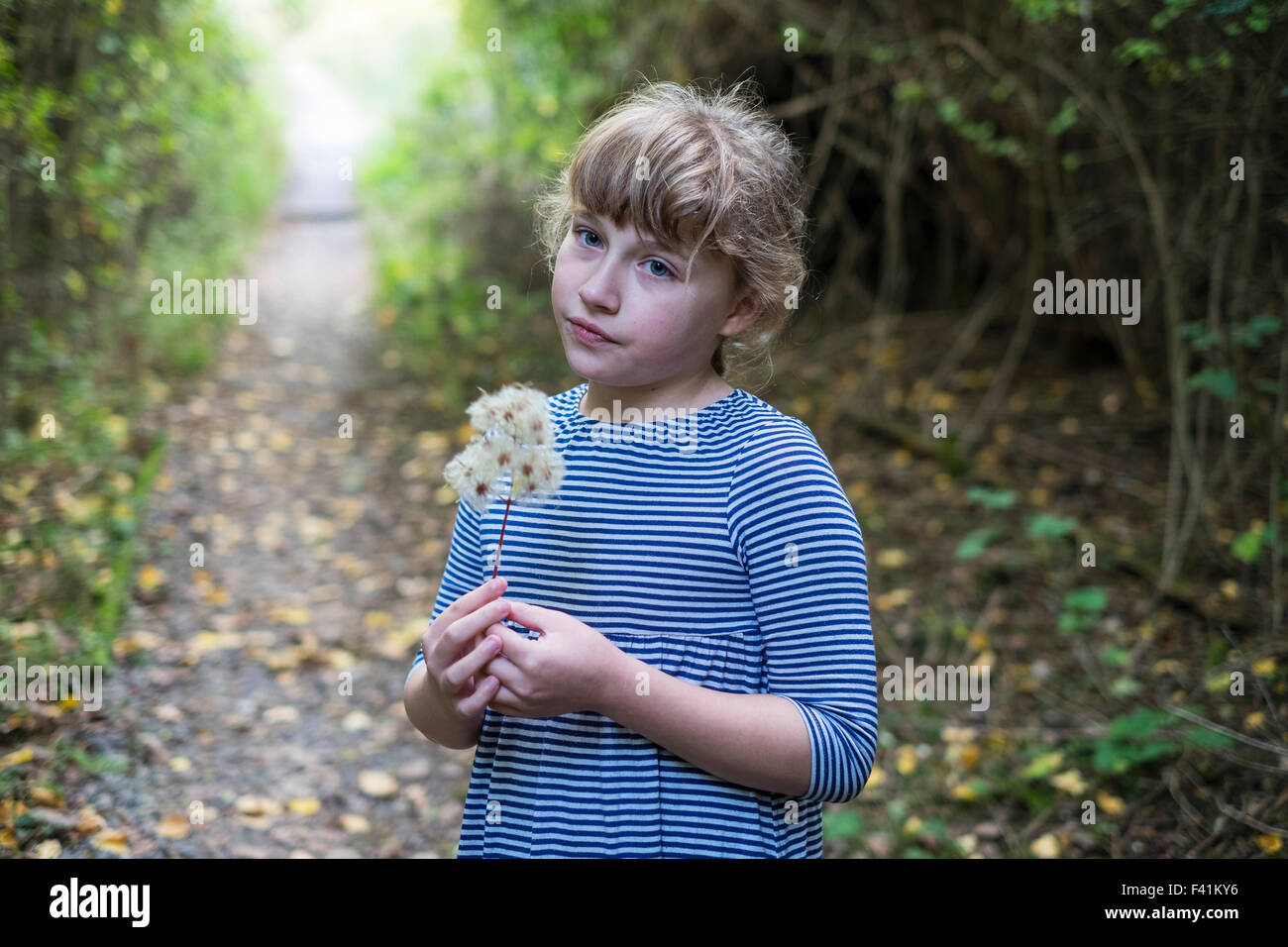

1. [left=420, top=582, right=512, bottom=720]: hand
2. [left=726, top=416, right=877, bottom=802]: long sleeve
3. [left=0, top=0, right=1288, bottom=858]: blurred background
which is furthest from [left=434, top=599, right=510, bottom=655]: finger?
[left=0, top=0, right=1288, bottom=858]: blurred background

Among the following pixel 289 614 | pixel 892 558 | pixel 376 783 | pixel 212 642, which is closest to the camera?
pixel 376 783

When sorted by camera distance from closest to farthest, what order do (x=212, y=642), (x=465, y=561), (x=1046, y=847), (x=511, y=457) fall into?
(x=511, y=457), (x=465, y=561), (x=1046, y=847), (x=212, y=642)

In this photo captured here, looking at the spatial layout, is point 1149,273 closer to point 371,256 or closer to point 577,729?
point 577,729

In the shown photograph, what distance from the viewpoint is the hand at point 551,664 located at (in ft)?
3.73

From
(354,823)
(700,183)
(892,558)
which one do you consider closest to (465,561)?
(700,183)

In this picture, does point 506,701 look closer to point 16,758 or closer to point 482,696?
point 482,696

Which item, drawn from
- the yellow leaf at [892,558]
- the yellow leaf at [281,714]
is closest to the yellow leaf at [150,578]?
the yellow leaf at [281,714]

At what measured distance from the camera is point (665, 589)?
126 cm

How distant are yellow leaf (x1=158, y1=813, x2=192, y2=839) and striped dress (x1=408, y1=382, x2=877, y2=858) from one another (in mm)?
1852

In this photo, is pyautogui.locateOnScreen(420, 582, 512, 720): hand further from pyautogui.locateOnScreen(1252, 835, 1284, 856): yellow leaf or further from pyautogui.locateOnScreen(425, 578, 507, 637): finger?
pyautogui.locateOnScreen(1252, 835, 1284, 856): yellow leaf

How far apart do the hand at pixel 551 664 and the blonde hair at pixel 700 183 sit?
46 centimetres

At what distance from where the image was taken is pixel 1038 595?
434 centimetres

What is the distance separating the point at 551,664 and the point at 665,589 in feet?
0.63
